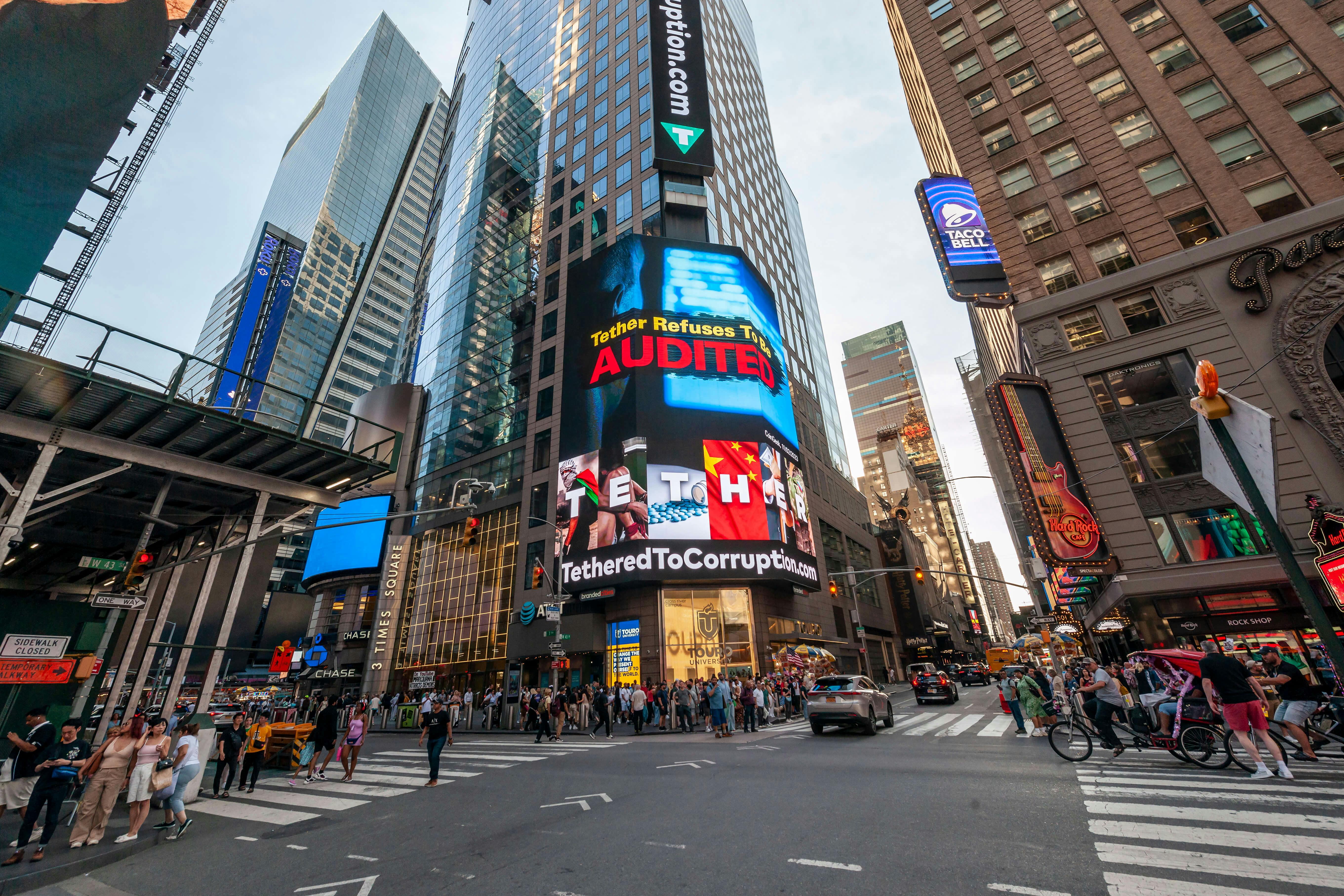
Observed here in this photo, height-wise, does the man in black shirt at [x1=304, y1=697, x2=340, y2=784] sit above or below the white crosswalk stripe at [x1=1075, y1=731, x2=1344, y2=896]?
above

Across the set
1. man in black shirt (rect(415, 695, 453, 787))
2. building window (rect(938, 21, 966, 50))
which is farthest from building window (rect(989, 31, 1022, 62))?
man in black shirt (rect(415, 695, 453, 787))

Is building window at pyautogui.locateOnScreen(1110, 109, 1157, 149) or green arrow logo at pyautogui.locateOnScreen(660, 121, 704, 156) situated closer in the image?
building window at pyautogui.locateOnScreen(1110, 109, 1157, 149)

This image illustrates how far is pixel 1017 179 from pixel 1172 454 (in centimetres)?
1791

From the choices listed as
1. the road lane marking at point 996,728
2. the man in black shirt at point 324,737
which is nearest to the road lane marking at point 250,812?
the man in black shirt at point 324,737

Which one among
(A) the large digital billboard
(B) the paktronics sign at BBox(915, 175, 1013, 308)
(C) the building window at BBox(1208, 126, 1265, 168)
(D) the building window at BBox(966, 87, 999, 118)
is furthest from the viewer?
(D) the building window at BBox(966, 87, 999, 118)

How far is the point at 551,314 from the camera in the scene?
4500 cm

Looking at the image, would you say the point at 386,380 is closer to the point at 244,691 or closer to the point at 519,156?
the point at 519,156

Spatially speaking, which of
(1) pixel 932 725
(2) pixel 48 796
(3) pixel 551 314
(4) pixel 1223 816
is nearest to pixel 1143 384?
(1) pixel 932 725

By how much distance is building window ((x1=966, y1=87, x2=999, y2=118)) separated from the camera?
33.9m

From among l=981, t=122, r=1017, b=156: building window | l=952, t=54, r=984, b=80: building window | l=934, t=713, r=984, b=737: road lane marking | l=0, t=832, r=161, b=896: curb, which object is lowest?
l=0, t=832, r=161, b=896: curb

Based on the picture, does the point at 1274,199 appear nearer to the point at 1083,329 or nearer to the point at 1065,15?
the point at 1083,329

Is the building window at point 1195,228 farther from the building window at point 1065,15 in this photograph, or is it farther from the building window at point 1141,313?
the building window at point 1065,15

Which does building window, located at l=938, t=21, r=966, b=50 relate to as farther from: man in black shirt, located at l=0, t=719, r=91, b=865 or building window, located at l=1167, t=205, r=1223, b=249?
man in black shirt, located at l=0, t=719, r=91, b=865

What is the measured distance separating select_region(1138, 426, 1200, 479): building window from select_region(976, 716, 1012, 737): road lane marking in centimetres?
1221
